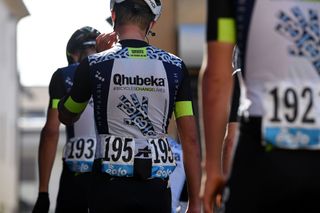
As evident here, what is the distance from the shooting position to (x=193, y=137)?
629cm

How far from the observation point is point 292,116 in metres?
4.16

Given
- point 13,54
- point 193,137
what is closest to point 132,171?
point 193,137

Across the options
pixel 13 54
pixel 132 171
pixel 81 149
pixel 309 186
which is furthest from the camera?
pixel 13 54

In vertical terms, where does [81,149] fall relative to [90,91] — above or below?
below

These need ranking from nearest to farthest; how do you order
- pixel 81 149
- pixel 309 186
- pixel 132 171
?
pixel 309 186, pixel 132 171, pixel 81 149

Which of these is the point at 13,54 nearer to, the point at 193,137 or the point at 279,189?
the point at 193,137

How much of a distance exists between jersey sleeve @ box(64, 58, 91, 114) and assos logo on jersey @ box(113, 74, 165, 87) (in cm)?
15

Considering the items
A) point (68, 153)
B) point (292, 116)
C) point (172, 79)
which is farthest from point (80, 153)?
point (292, 116)

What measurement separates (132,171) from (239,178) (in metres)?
1.90

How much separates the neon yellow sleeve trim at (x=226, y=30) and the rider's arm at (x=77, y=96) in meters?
1.79

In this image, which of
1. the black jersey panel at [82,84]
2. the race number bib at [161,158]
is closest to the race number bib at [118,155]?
the race number bib at [161,158]

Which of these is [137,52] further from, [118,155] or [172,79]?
[118,155]

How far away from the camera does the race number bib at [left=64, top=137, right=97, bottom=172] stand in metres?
8.02

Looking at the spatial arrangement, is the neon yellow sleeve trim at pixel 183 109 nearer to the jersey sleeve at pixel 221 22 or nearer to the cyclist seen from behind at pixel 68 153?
the cyclist seen from behind at pixel 68 153
